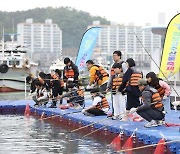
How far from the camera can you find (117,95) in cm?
1262

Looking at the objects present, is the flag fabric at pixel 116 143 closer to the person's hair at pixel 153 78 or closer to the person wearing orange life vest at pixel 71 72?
the person's hair at pixel 153 78

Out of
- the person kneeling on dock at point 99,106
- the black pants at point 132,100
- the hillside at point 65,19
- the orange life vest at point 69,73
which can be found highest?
the hillside at point 65,19

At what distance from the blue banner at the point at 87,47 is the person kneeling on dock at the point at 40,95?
4.52 meters

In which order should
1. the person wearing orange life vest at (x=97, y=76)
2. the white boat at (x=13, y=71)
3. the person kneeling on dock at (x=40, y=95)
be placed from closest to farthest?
the person wearing orange life vest at (x=97, y=76) → the person kneeling on dock at (x=40, y=95) → the white boat at (x=13, y=71)

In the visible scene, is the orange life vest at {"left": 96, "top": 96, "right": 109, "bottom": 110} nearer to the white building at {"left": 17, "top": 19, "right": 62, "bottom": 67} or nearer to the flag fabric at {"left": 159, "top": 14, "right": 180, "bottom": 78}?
the flag fabric at {"left": 159, "top": 14, "right": 180, "bottom": 78}

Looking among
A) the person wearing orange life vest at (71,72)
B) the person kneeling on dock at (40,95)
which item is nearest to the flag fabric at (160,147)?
the person wearing orange life vest at (71,72)

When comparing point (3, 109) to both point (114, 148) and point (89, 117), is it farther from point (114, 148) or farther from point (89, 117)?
point (114, 148)

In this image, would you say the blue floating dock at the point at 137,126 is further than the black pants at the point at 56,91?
No

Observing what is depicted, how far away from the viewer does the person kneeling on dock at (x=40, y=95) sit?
18.3m

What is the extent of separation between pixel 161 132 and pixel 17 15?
128468mm

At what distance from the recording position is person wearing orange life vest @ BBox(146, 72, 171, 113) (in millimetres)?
11062

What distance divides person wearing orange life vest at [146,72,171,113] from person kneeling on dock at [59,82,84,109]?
3193 millimetres

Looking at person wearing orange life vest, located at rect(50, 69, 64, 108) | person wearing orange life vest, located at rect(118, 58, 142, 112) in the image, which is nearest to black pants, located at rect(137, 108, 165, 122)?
person wearing orange life vest, located at rect(118, 58, 142, 112)

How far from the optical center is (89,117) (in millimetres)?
13883
